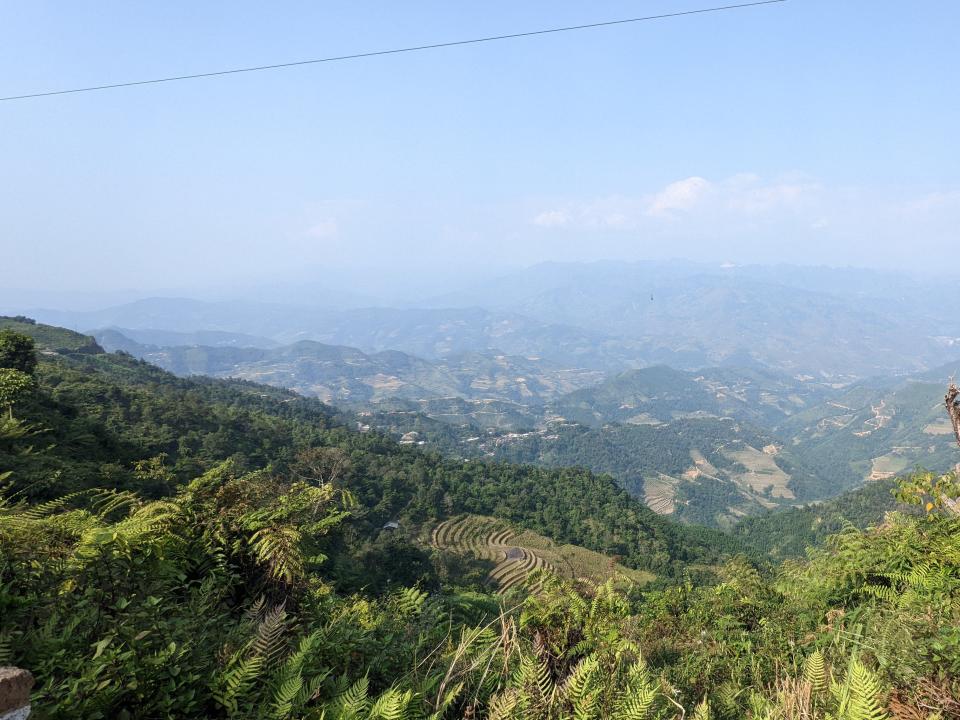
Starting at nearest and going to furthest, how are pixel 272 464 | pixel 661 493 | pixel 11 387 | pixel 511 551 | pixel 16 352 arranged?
pixel 11 387, pixel 16 352, pixel 272 464, pixel 511 551, pixel 661 493

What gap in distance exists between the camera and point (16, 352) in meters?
18.3

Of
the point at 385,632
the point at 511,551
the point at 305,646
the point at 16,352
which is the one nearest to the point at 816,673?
the point at 385,632

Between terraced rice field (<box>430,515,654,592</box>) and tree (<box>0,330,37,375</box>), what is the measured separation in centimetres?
2437

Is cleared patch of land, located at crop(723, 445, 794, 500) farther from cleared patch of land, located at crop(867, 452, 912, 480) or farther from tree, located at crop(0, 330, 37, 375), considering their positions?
tree, located at crop(0, 330, 37, 375)

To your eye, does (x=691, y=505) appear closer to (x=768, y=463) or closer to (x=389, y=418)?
(x=768, y=463)

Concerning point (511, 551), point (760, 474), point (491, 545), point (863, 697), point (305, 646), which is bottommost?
point (760, 474)

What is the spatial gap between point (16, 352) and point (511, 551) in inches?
1178

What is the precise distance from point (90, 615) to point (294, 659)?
3.05 ft

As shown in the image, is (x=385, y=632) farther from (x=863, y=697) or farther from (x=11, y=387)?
(x=11, y=387)

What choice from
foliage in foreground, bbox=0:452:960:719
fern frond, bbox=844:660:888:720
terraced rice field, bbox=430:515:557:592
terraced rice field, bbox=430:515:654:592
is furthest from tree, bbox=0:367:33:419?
terraced rice field, bbox=430:515:654:592

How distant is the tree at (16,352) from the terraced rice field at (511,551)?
959 inches

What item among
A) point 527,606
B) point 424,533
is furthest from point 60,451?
point 424,533

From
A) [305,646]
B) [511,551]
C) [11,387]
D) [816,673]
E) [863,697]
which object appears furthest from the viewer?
[511,551]

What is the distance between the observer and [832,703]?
8.59 ft
